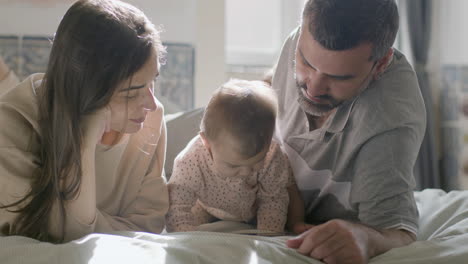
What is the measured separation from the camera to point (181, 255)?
1.01 meters

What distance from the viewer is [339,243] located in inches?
44.6

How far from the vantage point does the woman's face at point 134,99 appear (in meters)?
1.27

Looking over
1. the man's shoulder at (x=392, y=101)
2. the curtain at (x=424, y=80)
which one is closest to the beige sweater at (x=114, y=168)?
the man's shoulder at (x=392, y=101)

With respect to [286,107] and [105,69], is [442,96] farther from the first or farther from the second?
[105,69]

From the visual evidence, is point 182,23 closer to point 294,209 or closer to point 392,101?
point 294,209

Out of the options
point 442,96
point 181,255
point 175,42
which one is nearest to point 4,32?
point 175,42

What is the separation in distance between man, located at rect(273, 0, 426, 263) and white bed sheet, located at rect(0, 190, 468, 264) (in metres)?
0.11

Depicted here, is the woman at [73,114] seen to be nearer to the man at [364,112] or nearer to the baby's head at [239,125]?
the baby's head at [239,125]

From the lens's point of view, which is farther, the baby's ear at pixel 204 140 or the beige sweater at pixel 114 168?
the baby's ear at pixel 204 140

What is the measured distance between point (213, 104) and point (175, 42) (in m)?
1.45

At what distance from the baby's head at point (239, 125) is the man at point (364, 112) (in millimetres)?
126

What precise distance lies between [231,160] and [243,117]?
12 centimetres

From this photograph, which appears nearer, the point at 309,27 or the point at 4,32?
the point at 309,27

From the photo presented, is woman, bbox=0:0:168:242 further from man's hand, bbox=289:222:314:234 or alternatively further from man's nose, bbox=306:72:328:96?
man's hand, bbox=289:222:314:234
